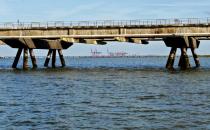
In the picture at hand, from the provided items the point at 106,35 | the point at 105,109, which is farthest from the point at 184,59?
the point at 105,109

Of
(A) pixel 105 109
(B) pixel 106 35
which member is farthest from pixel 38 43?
(A) pixel 105 109

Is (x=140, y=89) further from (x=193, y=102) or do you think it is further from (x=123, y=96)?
(x=193, y=102)

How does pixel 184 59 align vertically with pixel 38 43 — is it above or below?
below

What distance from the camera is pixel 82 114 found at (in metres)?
24.6

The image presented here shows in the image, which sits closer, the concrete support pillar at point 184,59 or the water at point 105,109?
the water at point 105,109

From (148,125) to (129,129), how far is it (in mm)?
1147

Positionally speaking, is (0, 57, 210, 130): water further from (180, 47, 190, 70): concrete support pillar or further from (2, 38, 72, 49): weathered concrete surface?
(2, 38, 72, 49): weathered concrete surface

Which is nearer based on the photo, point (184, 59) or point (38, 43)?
point (184, 59)

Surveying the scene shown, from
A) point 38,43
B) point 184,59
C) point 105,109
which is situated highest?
point 38,43

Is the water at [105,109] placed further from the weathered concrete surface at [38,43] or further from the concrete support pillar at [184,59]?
the weathered concrete surface at [38,43]

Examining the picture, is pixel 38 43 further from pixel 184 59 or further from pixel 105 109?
pixel 105 109

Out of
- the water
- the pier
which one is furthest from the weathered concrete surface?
the water

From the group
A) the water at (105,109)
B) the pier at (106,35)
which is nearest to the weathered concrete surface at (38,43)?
the pier at (106,35)

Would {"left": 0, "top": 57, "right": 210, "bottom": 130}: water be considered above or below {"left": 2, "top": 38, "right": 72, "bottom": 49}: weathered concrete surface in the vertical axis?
below
